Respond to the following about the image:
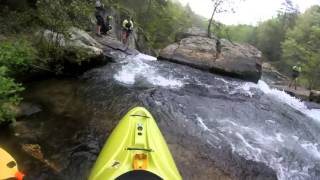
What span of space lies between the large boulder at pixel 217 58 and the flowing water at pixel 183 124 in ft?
5.06

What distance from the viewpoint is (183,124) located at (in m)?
9.65

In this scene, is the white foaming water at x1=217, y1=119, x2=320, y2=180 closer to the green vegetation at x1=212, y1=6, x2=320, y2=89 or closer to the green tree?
the green tree

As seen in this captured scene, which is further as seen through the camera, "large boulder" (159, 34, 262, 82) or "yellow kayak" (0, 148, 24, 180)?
"large boulder" (159, 34, 262, 82)

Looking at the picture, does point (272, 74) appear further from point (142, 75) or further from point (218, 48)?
point (142, 75)

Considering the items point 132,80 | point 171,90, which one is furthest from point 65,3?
point 171,90

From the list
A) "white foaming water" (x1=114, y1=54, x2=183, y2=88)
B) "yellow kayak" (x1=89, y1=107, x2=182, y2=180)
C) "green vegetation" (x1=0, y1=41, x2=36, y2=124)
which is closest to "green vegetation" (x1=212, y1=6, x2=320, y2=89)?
"white foaming water" (x1=114, y1=54, x2=183, y2=88)

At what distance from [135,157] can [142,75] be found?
26.0 ft

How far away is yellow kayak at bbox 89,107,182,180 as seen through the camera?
543 cm

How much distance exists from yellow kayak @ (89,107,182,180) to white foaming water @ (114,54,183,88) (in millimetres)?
5431

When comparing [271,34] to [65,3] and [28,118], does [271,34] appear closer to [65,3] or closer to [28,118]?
[65,3]

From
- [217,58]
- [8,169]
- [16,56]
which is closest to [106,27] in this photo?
[217,58]

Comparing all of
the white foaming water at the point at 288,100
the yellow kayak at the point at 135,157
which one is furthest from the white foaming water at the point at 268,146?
the white foaming water at the point at 288,100

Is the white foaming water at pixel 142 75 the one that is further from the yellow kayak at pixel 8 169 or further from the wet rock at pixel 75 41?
the yellow kayak at pixel 8 169

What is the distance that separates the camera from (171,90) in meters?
12.3
